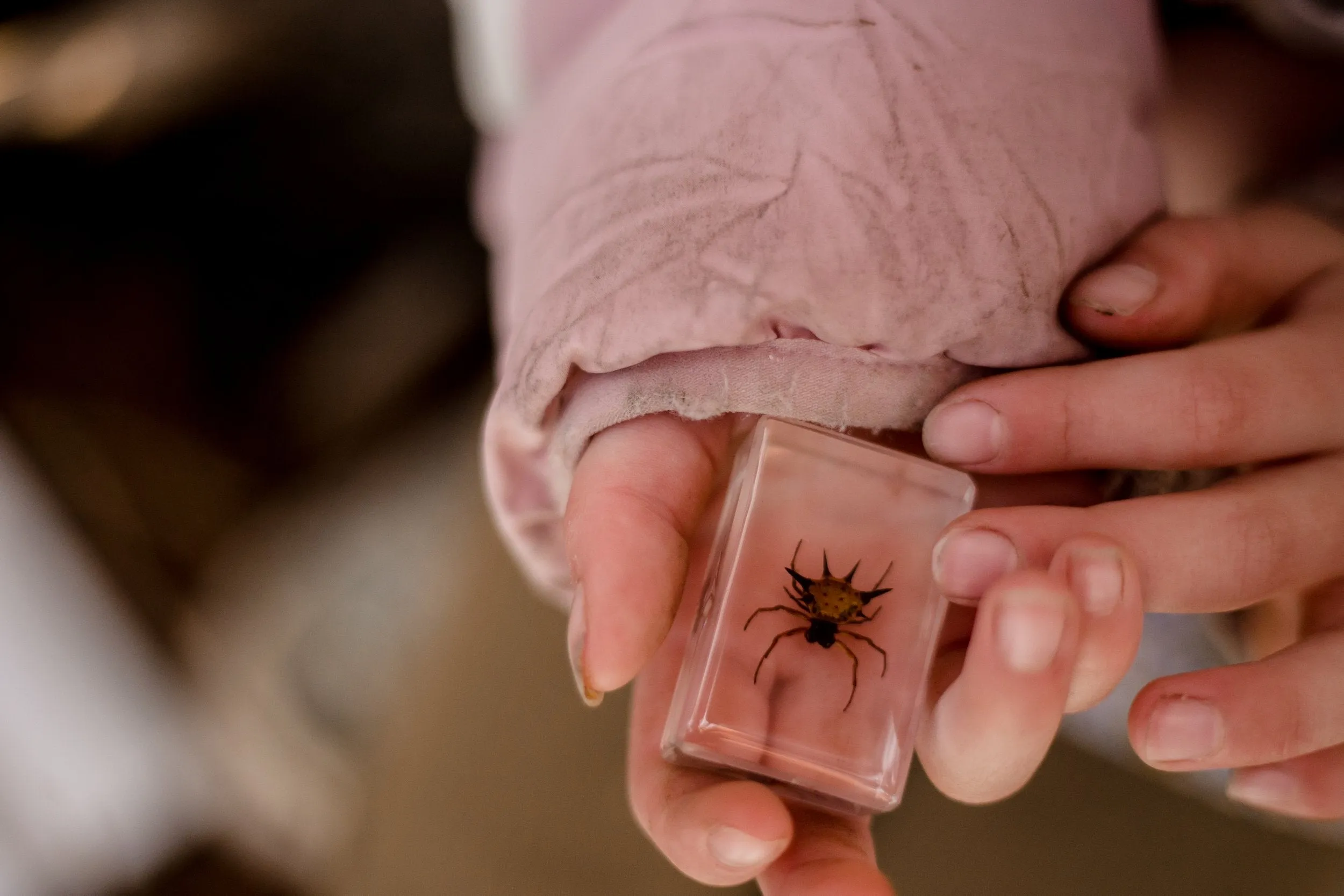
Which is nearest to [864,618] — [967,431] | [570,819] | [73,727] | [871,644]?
[871,644]

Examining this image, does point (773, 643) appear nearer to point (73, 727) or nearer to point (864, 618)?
point (864, 618)

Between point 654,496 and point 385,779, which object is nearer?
point 654,496

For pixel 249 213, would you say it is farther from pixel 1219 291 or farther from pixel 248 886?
pixel 1219 291

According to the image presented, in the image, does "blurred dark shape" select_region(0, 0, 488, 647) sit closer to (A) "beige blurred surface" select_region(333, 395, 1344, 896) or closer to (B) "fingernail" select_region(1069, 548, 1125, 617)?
(A) "beige blurred surface" select_region(333, 395, 1344, 896)

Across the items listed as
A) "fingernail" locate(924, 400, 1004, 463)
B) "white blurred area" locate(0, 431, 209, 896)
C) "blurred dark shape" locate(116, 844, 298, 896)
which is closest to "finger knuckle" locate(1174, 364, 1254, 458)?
"fingernail" locate(924, 400, 1004, 463)

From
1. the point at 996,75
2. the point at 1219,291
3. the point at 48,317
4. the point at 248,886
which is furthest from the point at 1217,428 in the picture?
the point at 248,886
